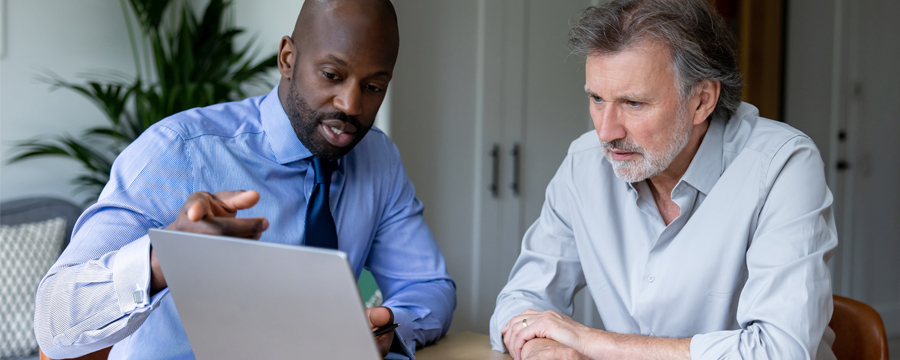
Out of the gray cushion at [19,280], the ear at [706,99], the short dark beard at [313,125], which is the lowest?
the gray cushion at [19,280]

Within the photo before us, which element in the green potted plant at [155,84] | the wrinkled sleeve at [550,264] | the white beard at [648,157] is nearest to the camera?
the white beard at [648,157]

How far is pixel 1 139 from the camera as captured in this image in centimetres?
241

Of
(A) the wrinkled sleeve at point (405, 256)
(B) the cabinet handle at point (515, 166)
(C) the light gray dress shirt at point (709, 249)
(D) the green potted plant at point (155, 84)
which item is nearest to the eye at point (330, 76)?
(A) the wrinkled sleeve at point (405, 256)

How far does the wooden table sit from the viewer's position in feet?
3.93

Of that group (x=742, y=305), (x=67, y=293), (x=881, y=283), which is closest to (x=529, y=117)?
(x=742, y=305)

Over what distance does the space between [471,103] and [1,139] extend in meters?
1.85

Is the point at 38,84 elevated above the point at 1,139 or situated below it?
above

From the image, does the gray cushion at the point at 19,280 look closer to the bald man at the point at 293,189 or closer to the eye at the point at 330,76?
the bald man at the point at 293,189

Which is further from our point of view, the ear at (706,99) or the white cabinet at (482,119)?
the white cabinet at (482,119)

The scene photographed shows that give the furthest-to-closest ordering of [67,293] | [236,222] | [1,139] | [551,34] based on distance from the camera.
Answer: [551,34] → [1,139] → [67,293] → [236,222]

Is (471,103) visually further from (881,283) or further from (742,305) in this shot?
(881,283)

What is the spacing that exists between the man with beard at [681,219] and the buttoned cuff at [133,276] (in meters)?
0.61

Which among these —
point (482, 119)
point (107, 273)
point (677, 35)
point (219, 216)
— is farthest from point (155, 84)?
point (677, 35)

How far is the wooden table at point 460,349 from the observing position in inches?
47.1
